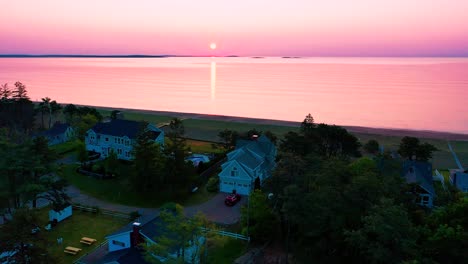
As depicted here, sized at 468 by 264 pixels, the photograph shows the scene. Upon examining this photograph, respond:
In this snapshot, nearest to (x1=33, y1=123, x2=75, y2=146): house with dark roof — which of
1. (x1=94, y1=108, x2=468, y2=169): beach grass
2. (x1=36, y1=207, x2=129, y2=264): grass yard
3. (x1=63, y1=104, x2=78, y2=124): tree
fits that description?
(x1=63, y1=104, x2=78, y2=124): tree

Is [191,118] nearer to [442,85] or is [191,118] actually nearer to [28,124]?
[28,124]

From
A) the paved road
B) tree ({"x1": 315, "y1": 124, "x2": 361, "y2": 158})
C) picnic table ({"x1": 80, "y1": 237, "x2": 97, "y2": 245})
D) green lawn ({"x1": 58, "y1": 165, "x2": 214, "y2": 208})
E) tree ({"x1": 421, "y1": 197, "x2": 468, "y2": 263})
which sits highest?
tree ({"x1": 315, "y1": 124, "x2": 361, "y2": 158})

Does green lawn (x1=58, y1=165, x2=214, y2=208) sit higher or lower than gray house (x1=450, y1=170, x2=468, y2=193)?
lower

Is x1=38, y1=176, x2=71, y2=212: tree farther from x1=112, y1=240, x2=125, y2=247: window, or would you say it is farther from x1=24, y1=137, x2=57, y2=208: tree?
x1=112, y1=240, x2=125, y2=247: window

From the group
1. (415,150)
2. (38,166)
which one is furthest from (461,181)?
(38,166)

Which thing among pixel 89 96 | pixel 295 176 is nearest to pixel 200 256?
pixel 295 176

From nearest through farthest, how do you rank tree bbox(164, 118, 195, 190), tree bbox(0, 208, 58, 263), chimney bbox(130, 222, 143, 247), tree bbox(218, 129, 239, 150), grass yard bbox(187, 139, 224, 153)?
tree bbox(0, 208, 58, 263), chimney bbox(130, 222, 143, 247), tree bbox(164, 118, 195, 190), tree bbox(218, 129, 239, 150), grass yard bbox(187, 139, 224, 153)

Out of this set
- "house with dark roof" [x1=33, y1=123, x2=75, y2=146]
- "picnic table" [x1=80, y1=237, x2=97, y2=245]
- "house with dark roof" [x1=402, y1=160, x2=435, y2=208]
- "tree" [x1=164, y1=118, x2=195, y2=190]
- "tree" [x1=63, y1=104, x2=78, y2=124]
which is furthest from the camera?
"tree" [x1=63, y1=104, x2=78, y2=124]

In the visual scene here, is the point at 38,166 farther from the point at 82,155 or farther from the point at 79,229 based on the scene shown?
the point at 82,155
